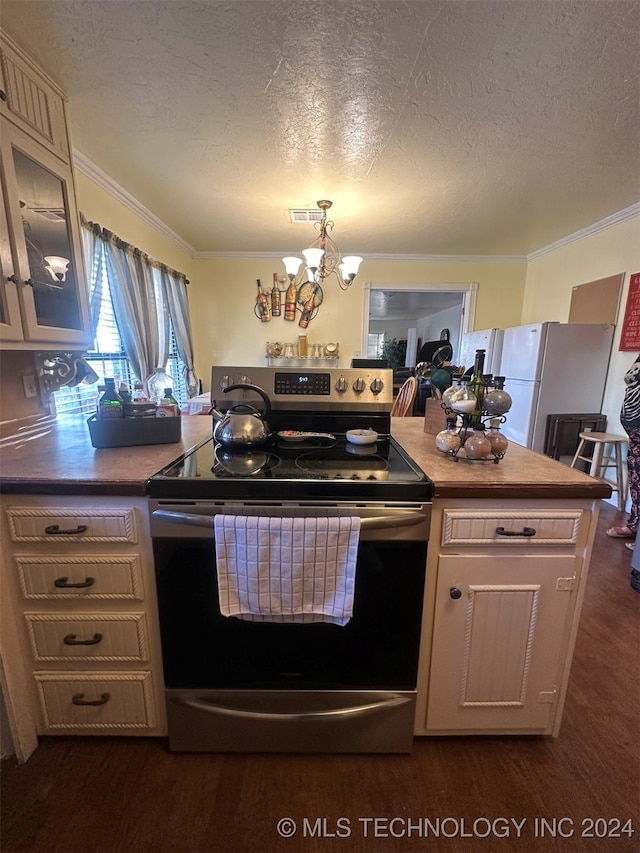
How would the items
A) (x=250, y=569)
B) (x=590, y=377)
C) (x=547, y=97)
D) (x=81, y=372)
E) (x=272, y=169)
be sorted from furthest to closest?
(x=590, y=377), (x=272, y=169), (x=81, y=372), (x=547, y=97), (x=250, y=569)

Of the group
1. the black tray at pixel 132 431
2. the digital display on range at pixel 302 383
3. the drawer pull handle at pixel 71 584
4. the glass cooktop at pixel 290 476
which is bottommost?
the drawer pull handle at pixel 71 584

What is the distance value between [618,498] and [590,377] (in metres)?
1.12

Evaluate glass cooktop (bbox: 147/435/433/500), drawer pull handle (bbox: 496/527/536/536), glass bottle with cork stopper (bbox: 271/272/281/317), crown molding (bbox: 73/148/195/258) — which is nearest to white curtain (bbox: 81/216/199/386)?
crown molding (bbox: 73/148/195/258)

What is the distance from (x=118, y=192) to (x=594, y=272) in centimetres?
421

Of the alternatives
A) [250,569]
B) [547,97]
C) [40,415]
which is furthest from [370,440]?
[547,97]

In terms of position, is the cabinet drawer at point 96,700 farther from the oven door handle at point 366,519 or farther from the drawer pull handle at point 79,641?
the oven door handle at point 366,519

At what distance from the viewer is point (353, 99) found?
168cm

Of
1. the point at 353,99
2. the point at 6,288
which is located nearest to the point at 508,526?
the point at 6,288

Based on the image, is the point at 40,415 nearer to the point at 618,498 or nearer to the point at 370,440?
the point at 370,440

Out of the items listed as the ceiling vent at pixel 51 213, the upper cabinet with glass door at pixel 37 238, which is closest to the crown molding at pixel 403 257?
the upper cabinet with glass door at pixel 37 238

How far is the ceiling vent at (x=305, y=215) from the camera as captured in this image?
295 centimetres

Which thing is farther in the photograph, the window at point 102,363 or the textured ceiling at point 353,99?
the window at point 102,363

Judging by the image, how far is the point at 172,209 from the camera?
3.03 m

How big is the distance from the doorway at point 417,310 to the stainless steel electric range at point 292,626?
3777mm
